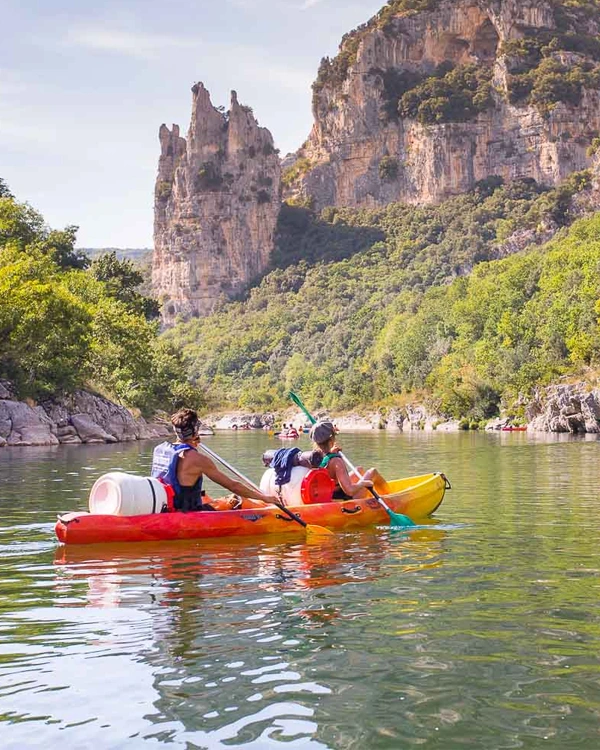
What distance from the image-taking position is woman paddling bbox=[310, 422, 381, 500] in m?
11.4

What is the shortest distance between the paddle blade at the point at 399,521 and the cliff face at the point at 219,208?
5558 inches

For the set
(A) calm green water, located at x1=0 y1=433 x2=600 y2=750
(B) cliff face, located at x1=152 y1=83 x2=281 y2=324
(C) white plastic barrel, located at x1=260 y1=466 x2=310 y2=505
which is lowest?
(A) calm green water, located at x1=0 y1=433 x2=600 y2=750

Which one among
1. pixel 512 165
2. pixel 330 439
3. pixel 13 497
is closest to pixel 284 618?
pixel 330 439

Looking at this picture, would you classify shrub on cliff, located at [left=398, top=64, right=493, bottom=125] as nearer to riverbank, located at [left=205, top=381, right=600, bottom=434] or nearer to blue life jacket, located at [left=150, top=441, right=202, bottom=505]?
riverbank, located at [left=205, top=381, right=600, bottom=434]

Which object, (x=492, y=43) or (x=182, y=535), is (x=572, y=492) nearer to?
(x=182, y=535)

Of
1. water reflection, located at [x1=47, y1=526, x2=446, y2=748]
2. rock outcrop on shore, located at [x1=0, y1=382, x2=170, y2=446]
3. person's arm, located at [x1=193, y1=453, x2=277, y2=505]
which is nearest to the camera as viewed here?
water reflection, located at [x1=47, y1=526, x2=446, y2=748]

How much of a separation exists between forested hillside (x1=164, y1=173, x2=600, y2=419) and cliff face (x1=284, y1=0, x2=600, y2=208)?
5.44 metres

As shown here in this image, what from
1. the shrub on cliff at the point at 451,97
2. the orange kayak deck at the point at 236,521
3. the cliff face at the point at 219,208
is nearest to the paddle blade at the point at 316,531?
the orange kayak deck at the point at 236,521

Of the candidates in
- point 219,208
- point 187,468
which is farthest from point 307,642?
point 219,208

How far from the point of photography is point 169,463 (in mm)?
10148

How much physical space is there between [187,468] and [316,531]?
182cm

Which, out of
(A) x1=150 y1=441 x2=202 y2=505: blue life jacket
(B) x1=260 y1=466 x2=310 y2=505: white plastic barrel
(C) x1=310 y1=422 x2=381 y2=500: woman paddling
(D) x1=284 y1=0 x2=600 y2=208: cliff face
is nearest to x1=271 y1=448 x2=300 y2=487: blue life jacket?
(B) x1=260 y1=466 x2=310 y2=505: white plastic barrel

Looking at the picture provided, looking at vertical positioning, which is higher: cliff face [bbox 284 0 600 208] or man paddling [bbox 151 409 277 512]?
cliff face [bbox 284 0 600 208]

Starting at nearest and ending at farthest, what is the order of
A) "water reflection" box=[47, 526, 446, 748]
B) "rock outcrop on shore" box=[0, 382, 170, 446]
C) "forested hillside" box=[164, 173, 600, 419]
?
"water reflection" box=[47, 526, 446, 748] → "rock outcrop on shore" box=[0, 382, 170, 446] → "forested hillside" box=[164, 173, 600, 419]
